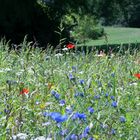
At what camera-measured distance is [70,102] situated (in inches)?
149

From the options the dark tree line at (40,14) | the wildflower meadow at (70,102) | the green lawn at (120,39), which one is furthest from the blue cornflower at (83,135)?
the green lawn at (120,39)

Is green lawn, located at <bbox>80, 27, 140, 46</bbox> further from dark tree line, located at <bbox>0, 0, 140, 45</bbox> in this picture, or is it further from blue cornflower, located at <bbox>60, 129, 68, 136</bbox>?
blue cornflower, located at <bbox>60, 129, 68, 136</bbox>

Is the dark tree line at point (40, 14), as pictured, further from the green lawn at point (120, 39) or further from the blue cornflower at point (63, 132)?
the blue cornflower at point (63, 132)

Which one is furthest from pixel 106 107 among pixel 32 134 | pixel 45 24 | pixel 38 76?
pixel 45 24

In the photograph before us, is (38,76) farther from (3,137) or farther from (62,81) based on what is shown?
(3,137)

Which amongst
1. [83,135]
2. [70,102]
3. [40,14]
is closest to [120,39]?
[40,14]

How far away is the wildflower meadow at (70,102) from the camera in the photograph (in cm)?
286

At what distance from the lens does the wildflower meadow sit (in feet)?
9.38

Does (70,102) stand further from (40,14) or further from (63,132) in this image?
(40,14)

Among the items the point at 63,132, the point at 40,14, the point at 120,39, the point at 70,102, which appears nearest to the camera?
the point at 63,132

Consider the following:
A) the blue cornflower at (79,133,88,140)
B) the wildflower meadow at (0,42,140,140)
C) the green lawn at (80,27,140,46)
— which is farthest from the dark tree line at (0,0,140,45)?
the blue cornflower at (79,133,88,140)

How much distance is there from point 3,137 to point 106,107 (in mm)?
1029

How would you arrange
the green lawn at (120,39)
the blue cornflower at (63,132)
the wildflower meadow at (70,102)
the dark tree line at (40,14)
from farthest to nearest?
1. the green lawn at (120,39)
2. the dark tree line at (40,14)
3. the wildflower meadow at (70,102)
4. the blue cornflower at (63,132)

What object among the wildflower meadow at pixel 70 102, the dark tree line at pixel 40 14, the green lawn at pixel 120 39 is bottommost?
the green lawn at pixel 120 39
